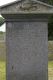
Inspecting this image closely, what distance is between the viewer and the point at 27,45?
306 inches

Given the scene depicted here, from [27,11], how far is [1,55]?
1007 cm

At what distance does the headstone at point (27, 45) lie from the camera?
25.2 feet

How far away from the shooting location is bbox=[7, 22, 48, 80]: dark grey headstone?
305 inches

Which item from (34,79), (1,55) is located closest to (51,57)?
(1,55)

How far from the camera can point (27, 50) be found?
7.80m

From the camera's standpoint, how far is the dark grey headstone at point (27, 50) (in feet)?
25.4

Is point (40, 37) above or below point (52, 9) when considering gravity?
below

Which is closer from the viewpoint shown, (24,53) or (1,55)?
(24,53)

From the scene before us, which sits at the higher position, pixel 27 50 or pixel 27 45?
pixel 27 45

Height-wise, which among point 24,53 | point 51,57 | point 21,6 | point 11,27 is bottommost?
point 51,57

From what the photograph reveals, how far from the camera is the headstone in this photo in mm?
7679

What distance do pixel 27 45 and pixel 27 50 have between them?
13cm

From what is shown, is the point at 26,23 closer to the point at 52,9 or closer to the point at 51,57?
the point at 52,9

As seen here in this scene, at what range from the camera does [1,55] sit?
56.9ft
